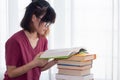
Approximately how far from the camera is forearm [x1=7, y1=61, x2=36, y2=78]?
1.40m

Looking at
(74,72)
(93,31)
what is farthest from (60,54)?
(93,31)

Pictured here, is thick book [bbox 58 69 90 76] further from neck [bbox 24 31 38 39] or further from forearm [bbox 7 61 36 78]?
neck [bbox 24 31 38 39]

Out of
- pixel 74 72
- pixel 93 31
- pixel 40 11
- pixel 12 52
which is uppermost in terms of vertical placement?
pixel 40 11

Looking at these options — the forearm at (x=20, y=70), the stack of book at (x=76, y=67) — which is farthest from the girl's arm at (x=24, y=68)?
the stack of book at (x=76, y=67)

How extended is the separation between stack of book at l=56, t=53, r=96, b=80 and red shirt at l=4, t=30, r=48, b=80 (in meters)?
0.24

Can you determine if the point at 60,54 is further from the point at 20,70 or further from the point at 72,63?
the point at 20,70

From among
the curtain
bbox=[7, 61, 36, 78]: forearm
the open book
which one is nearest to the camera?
the open book

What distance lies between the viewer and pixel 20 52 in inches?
58.6

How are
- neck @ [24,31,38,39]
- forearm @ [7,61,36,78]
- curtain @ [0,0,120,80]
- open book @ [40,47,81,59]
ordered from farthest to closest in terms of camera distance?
curtain @ [0,0,120,80] → neck @ [24,31,38,39] → forearm @ [7,61,36,78] → open book @ [40,47,81,59]

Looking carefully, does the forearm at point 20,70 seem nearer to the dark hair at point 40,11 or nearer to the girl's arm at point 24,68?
the girl's arm at point 24,68

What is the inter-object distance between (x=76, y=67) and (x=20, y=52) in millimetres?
373

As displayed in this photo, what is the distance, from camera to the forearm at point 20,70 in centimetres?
140

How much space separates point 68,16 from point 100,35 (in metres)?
0.30

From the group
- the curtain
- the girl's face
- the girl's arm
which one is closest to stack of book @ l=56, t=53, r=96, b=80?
the girl's arm
